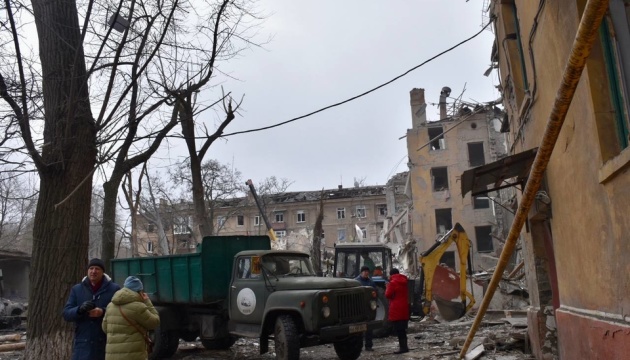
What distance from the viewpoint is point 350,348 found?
1010cm

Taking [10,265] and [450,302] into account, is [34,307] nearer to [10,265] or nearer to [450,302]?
[450,302]

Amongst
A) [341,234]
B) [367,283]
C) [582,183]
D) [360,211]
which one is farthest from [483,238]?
[582,183]

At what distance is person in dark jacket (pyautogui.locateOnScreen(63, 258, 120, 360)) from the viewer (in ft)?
18.3

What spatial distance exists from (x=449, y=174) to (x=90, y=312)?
112 feet

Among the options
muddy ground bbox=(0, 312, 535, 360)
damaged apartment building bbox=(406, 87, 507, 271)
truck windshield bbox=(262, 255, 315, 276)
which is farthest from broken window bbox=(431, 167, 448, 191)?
truck windshield bbox=(262, 255, 315, 276)

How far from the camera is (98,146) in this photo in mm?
7848

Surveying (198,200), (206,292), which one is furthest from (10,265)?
(206,292)

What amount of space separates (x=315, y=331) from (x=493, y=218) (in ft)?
96.1

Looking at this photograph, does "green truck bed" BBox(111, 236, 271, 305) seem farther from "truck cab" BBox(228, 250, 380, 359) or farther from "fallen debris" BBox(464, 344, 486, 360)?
"fallen debris" BBox(464, 344, 486, 360)

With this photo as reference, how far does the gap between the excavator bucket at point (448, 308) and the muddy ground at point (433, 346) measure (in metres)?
0.64

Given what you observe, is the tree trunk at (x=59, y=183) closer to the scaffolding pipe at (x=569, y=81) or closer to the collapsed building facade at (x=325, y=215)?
the scaffolding pipe at (x=569, y=81)

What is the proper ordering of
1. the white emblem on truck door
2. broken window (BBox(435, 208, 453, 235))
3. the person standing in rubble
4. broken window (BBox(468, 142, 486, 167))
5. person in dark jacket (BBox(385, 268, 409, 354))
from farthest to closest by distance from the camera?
broken window (BBox(468, 142, 486, 167)) < broken window (BBox(435, 208, 453, 235)) < person in dark jacket (BBox(385, 268, 409, 354)) < the white emblem on truck door < the person standing in rubble

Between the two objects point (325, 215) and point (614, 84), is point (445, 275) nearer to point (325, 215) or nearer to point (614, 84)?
point (614, 84)

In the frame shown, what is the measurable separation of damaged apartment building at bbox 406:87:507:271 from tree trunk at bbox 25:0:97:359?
3058cm
